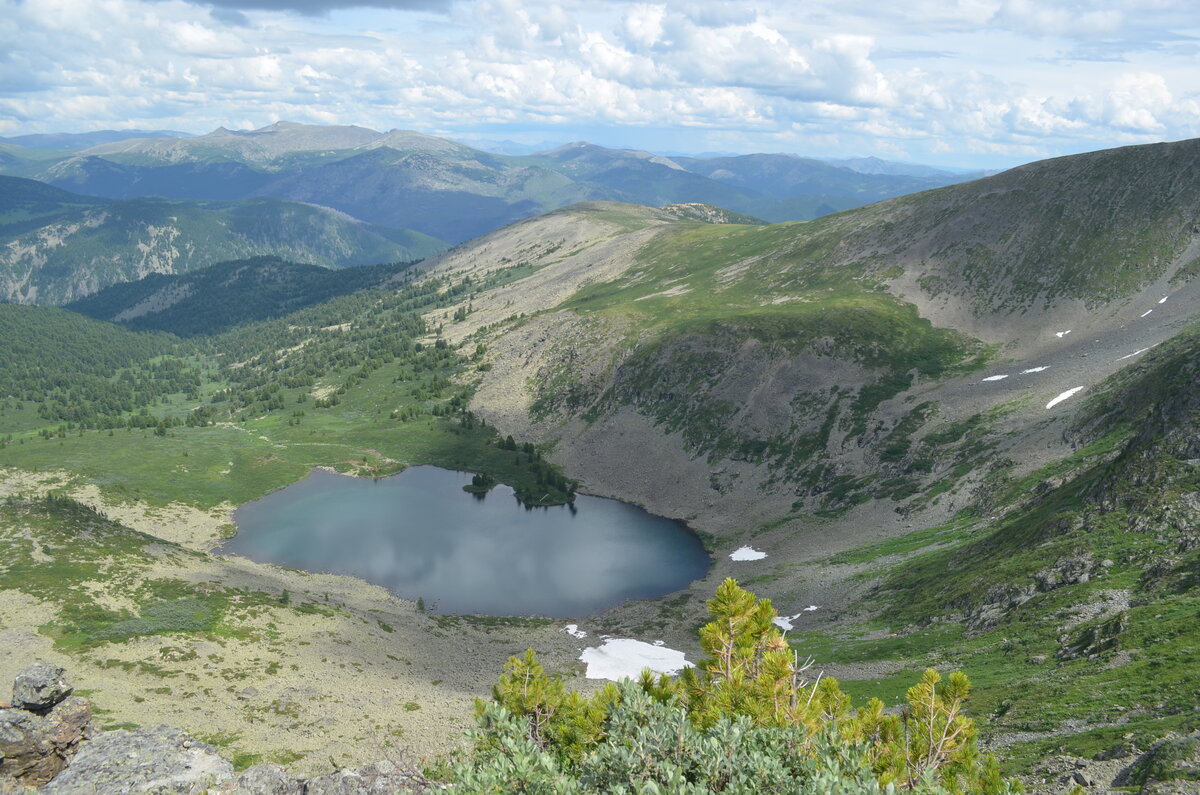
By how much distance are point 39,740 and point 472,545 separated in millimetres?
88019

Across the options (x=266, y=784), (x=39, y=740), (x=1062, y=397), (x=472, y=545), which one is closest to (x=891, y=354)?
(x=1062, y=397)

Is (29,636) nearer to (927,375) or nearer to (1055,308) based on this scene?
(927,375)

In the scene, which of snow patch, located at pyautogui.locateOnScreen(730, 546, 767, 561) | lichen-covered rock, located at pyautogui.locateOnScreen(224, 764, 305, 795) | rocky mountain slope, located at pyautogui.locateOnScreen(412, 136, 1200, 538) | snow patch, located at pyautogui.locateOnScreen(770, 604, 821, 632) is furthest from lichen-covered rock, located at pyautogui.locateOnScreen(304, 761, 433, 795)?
rocky mountain slope, located at pyautogui.locateOnScreen(412, 136, 1200, 538)

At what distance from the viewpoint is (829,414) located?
5723 inches

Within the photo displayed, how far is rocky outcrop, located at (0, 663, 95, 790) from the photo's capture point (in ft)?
129

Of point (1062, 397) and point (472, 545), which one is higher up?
point (1062, 397)

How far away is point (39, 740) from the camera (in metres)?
40.8

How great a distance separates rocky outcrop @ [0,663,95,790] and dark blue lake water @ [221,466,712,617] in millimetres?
60671

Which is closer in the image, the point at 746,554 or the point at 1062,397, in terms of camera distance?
the point at 1062,397

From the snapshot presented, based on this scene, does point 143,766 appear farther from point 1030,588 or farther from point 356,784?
point 1030,588

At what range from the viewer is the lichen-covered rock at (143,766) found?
38594 mm

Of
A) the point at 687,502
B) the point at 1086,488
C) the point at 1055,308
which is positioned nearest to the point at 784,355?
the point at 687,502

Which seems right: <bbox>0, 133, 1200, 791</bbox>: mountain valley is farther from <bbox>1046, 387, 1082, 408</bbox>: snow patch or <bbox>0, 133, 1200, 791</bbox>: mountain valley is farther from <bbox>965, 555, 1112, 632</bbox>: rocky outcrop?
<bbox>1046, 387, 1082, 408</bbox>: snow patch

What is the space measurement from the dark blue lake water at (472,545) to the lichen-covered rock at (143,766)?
58.7m
